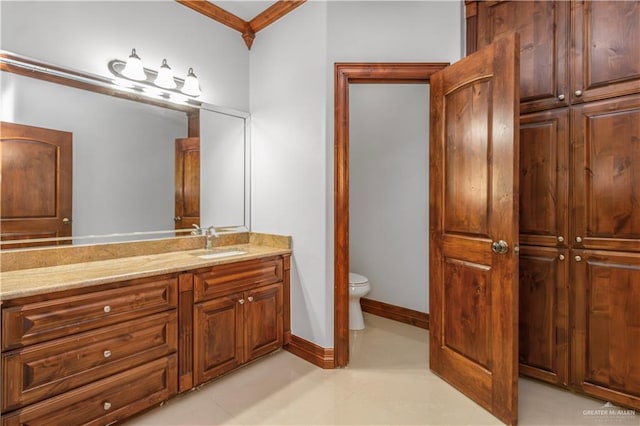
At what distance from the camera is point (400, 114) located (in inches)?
121

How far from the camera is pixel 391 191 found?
10.3ft

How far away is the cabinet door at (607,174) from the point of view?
1670 mm

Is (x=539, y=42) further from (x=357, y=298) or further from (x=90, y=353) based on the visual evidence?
(x=90, y=353)

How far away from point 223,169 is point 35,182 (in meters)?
1.20

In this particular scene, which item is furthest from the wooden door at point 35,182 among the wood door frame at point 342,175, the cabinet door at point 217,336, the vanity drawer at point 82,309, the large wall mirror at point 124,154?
the wood door frame at point 342,175

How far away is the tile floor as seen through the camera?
164 centimetres

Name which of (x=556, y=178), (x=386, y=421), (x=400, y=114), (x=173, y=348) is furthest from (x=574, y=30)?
(x=173, y=348)

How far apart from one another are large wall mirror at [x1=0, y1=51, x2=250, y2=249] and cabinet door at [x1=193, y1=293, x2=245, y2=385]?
0.73 metres

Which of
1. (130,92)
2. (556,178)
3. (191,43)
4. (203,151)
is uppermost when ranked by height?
(191,43)

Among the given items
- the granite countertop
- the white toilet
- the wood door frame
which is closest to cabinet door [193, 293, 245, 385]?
the granite countertop

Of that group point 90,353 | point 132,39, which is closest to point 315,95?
point 132,39

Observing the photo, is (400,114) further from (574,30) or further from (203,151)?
(203,151)

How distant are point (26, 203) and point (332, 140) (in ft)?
6.07

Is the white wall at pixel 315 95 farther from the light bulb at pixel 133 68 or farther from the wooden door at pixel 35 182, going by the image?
the wooden door at pixel 35 182
